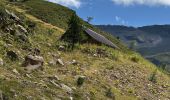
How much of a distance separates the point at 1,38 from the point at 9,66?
20.6 feet

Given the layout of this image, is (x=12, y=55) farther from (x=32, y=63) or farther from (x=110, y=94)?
(x=110, y=94)

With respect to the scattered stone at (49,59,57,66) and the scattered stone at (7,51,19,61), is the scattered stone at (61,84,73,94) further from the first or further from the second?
the scattered stone at (49,59,57,66)

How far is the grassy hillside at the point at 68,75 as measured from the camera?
24453mm

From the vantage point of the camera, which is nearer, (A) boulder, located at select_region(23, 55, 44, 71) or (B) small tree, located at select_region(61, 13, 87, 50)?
(A) boulder, located at select_region(23, 55, 44, 71)

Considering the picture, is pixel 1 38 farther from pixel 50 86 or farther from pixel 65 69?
pixel 50 86

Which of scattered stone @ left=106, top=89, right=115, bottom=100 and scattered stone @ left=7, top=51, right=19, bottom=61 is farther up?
scattered stone @ left=7, top=51, right=19, bottom=61

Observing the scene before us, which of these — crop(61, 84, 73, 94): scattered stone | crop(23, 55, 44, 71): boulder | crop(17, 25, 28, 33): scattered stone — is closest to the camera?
crop(61, 84, 73, 94): scattered stone

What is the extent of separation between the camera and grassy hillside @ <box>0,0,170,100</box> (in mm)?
24453

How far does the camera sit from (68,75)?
103ft

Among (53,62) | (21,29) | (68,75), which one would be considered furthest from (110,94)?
(21,29)

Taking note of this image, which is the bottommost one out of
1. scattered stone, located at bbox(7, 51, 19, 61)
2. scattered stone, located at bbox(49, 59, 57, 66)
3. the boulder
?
scattered stone, located at bbox(49, 59, 57, 66)

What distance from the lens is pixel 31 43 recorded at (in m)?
36.5

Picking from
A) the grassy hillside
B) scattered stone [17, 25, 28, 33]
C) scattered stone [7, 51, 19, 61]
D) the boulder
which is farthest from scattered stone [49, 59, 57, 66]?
scattered stone [17, 25, 28, 33]

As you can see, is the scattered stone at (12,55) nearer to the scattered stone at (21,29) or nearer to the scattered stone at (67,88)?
the scattered stone at (67,88)
